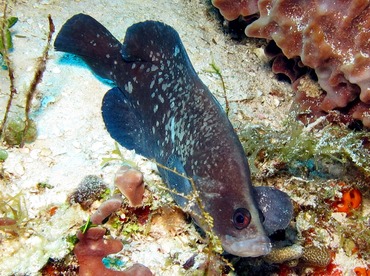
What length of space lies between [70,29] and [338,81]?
3.07m

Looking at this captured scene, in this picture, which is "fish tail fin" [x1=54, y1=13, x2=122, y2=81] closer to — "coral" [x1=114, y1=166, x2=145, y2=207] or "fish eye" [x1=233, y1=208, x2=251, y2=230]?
"coral" [x1=114, y1=166, x2=145, y2=207]

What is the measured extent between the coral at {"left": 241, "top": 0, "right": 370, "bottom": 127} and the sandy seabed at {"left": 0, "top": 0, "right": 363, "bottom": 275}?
805 mm

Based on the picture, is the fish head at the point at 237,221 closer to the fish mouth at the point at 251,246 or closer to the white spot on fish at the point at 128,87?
the fish mouth at the point at 251,246

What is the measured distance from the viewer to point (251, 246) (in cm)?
228

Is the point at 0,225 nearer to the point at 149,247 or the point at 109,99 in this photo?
the point at 149,247

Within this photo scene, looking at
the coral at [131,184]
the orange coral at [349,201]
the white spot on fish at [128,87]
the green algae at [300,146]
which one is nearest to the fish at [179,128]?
the white spot on fish at [128,87]

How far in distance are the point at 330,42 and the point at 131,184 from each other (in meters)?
2.61

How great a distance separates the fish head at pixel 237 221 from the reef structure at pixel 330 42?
7.13 ft

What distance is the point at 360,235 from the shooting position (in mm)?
3777

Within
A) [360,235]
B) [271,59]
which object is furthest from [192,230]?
[271,59]

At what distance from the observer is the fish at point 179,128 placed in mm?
2406

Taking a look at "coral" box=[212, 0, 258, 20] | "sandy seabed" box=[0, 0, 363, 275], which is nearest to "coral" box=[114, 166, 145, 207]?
"sandy seabed" box=[0, 0, 363, 275]

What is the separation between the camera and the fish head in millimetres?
2295

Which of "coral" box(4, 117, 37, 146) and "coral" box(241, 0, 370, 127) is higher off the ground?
"coral" box(241, 0, 370, 127)
